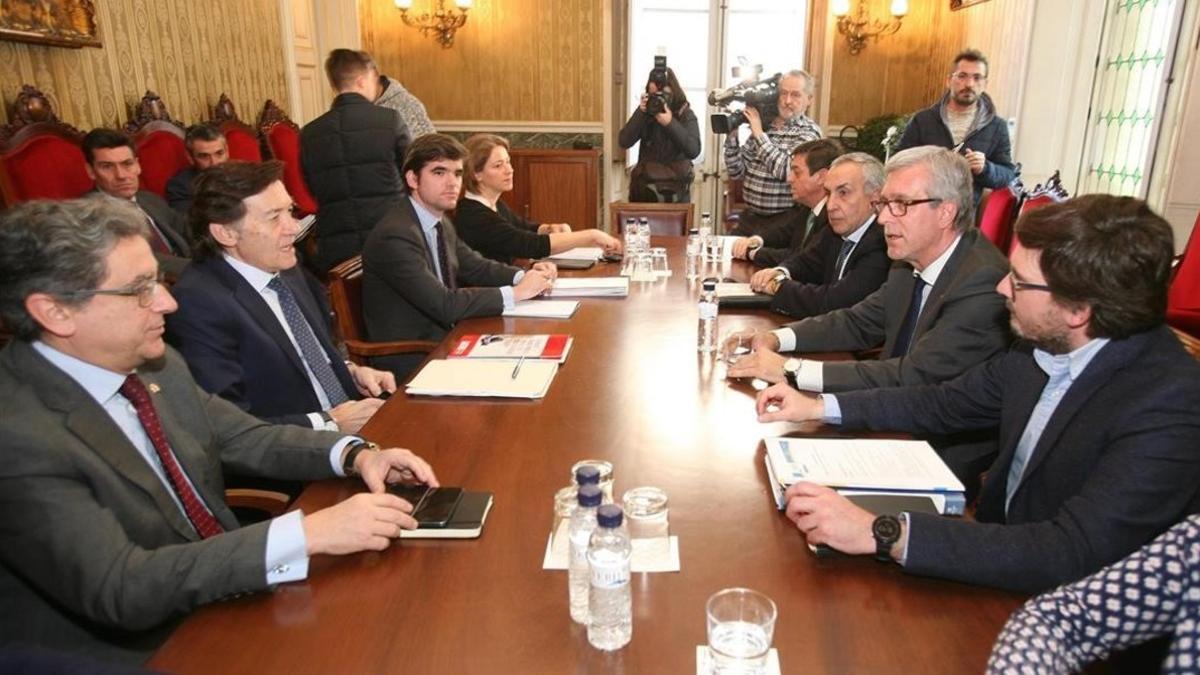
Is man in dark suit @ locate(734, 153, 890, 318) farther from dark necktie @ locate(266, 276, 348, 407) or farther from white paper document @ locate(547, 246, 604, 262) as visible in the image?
dark necktie @ locate(266, 276, 348, 407)

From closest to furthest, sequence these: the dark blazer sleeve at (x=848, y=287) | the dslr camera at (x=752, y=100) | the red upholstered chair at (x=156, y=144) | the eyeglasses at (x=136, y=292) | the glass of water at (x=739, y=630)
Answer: the glass of water at (x=739, y=630) < the eyeglasses at (x=136, y=292) < the dark blazer sleeve at (x=848, y=287) < the red upholstered chair at (x=156, y=144) < the dslr camera at (x=752, y=100)

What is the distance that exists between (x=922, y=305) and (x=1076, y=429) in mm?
944

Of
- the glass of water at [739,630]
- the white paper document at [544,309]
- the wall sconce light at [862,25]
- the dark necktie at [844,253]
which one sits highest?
the wall sconce light at [862,25]

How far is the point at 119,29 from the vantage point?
411cm

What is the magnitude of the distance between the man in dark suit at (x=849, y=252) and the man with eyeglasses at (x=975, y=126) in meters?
1.65

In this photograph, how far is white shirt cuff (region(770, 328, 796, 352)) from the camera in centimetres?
236

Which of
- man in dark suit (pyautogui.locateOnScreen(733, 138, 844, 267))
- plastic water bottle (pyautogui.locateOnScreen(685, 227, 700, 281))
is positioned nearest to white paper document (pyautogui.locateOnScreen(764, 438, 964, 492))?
plastic water bottle (pyautogui.locateOnScreen(685, 227, 700, 281))

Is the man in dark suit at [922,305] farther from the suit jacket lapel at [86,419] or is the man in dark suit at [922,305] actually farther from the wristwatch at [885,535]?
the suit jacket lapel at [86,419]

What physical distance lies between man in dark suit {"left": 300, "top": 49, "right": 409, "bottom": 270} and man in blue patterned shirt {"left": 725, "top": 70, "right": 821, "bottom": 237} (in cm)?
194

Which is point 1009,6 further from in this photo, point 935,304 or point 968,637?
point 968,637

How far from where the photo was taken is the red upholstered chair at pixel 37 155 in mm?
3320

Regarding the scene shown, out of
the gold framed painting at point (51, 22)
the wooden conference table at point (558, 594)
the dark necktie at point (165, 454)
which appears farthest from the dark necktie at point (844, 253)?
the gold framed painting at point (51, 22)

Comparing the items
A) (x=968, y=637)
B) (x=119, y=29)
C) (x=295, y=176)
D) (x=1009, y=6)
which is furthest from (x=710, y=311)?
(x=1009, y=6)

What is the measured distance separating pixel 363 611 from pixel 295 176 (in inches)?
194
